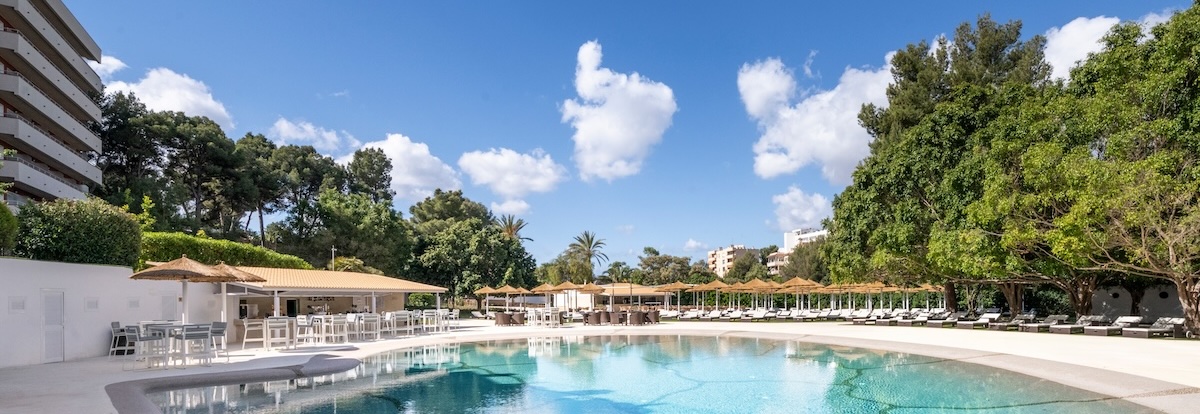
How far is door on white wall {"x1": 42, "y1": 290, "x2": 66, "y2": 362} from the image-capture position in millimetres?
13836

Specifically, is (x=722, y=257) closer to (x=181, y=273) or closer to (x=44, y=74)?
(x=44, y=74)

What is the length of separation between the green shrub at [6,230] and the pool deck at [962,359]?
8.52ft

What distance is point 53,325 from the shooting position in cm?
1406

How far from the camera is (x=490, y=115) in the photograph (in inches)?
1369

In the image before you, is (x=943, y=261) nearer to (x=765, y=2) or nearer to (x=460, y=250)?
(x=765, y=2)

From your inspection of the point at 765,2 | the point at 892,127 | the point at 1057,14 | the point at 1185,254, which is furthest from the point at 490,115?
the point at 1185,254

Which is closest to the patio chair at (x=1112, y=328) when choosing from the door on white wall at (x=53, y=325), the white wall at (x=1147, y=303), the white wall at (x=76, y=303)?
the white wall at (x=1147, y=303)

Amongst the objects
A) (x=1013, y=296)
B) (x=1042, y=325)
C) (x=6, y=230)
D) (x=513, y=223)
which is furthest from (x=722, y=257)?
(x=6, y=230)

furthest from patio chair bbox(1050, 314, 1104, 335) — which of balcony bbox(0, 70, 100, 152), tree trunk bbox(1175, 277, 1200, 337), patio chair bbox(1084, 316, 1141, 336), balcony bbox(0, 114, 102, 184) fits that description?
balcony bbox(0, 70, 100, 152)

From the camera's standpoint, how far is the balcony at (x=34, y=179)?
28.8 m

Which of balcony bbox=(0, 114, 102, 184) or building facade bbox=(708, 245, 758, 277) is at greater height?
balcony bbox=(0, 114, 102, 184)

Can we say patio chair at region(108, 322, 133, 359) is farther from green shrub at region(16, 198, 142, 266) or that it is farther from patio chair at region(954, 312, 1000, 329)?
patio chair at region(954, 312, 1000, 329)

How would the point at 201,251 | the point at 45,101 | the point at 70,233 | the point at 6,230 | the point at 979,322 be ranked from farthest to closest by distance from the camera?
the point at 45,101, the point at 979,322, the point at 201,251, the point at 70,233, the point at 6,230

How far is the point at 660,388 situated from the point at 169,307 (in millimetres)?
14454
